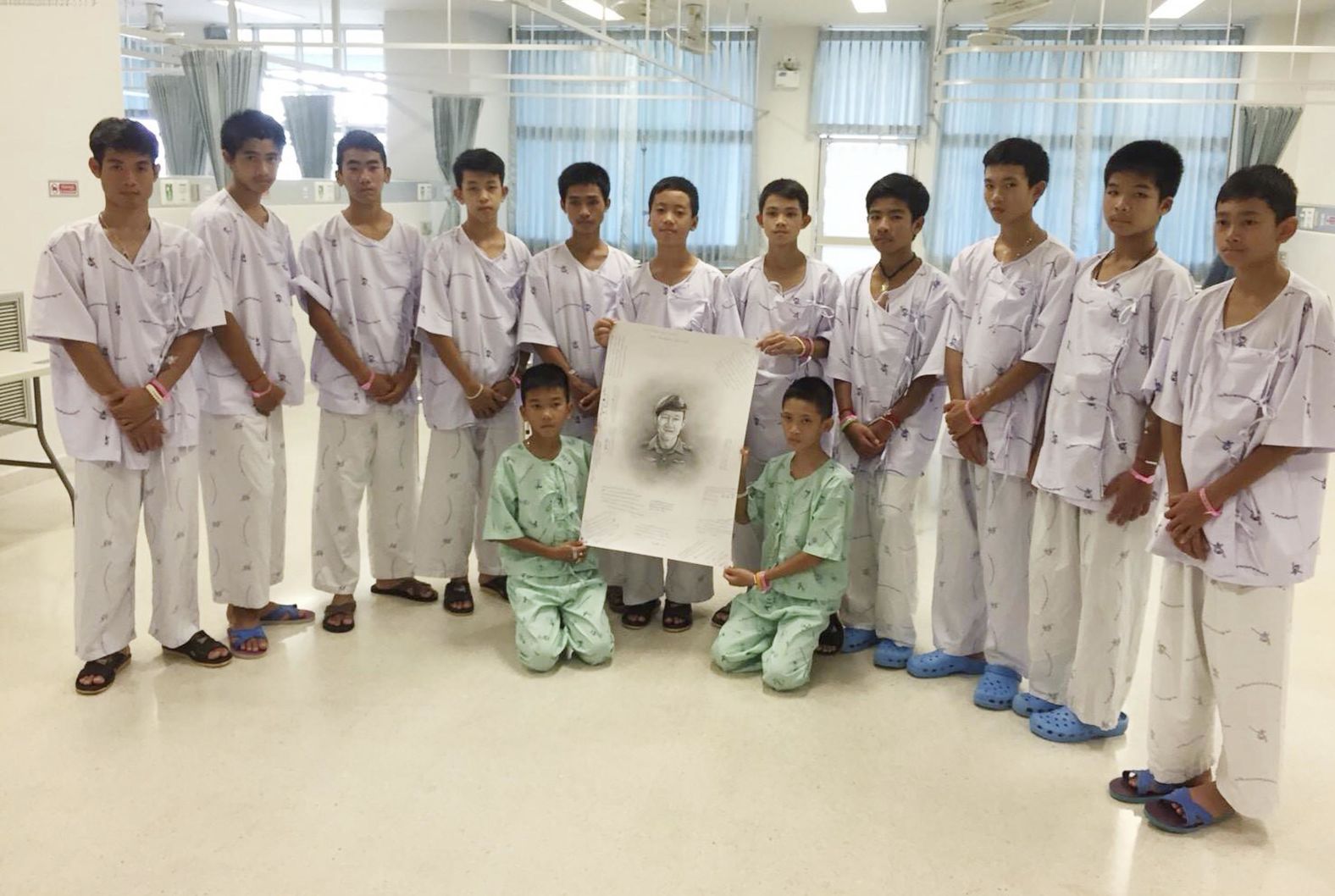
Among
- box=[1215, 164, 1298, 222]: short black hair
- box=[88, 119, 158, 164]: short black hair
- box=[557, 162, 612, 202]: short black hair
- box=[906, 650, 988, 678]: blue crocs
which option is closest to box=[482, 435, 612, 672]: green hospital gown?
box=[557, 162, 612, 202]: short black hair

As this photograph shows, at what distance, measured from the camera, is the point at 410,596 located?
387cm

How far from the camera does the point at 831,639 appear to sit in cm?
351

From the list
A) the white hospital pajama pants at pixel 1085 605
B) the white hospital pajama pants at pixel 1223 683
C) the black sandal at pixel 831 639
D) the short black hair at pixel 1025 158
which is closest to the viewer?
the white hospital pajama pants at pixel 1223 683

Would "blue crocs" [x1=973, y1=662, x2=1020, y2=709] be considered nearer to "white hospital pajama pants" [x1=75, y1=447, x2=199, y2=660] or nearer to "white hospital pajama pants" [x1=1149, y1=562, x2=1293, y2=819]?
"white hospital pajama pants" [x1=1149, y1=562, x2=1293, y2=819]

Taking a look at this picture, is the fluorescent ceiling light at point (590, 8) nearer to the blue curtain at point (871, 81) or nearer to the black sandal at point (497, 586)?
the blue curtain at point (871, 81)

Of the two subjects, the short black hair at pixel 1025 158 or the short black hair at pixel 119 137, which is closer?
the short black hair at pixel 119 137

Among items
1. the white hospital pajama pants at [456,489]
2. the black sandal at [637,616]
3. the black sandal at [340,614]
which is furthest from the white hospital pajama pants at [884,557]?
the black sandal at [340,614]

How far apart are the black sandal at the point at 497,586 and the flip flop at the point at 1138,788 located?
212 centimetres

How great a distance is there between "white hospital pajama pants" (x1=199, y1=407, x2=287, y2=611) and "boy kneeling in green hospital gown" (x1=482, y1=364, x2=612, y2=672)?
712 mm

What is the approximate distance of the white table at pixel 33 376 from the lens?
4.28 meters

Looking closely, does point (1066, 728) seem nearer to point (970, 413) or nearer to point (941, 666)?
point (941, 666)

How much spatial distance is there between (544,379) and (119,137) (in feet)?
4.40

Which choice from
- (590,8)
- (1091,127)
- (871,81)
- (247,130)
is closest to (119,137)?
(247,130)

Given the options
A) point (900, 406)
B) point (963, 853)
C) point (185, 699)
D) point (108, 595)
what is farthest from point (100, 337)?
point (963, 853)
